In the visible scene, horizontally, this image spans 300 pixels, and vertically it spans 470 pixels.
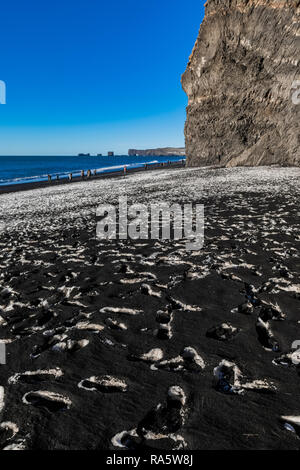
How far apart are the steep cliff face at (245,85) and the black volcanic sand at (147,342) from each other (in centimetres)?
3267

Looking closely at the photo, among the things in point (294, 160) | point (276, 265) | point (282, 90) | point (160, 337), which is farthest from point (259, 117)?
point (160, 337)

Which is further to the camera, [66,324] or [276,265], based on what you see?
[276,265]

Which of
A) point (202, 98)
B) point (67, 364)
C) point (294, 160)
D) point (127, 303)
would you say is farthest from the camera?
point (202, 98)

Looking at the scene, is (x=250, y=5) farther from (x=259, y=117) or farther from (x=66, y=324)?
(x=66, y=324)

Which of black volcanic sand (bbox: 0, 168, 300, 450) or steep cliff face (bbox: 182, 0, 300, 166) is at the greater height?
steep cliff face (bbox: 182, 0, 300, 166)

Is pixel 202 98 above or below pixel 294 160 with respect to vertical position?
above

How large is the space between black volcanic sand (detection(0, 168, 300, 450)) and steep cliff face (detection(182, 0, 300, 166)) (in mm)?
32672

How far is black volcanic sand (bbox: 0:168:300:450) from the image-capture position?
2531 millimetres

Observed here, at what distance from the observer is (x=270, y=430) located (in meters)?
2.43

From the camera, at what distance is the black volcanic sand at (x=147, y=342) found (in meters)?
2.53

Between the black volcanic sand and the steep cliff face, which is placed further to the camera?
the steep cliff face

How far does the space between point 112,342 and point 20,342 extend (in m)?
1.44

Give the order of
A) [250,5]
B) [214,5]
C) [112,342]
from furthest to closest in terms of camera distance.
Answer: [214,5] → [250,5] → [112,342]

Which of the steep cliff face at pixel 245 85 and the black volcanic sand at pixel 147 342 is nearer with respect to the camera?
the black volcanic sand at pixel 147 342
